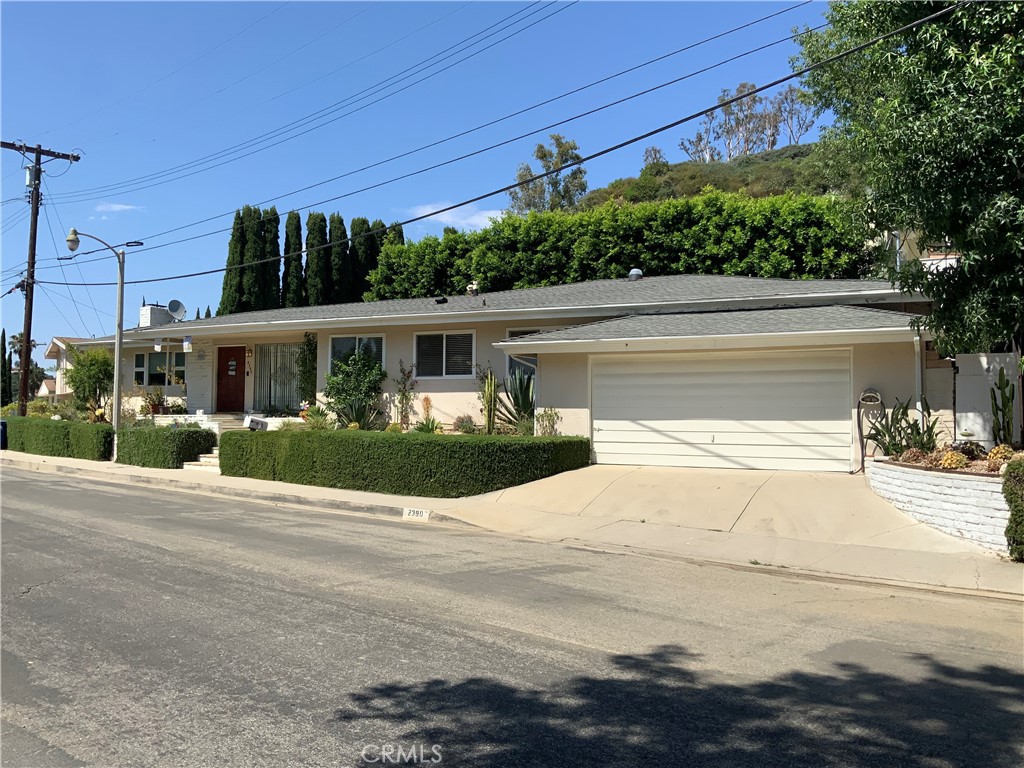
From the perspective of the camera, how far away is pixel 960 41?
9.67 meters

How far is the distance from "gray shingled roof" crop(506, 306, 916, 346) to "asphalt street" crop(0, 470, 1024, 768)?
226 inches

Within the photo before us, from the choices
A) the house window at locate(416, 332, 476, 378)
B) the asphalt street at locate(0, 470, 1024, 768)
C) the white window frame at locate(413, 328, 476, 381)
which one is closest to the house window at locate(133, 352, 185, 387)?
the white window frame at locate(413, 328, 476, 381)

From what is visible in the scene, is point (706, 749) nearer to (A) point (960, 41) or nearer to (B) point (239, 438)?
(A) point (960, 41)

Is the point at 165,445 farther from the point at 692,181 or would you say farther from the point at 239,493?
the point at 692,181

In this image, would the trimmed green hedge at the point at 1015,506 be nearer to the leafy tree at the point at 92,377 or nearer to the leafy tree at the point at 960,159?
the leafy tree at the point at 960,159

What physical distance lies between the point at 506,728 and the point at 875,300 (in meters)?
13.6

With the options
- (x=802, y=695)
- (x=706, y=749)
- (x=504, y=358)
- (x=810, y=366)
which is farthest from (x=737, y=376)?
(x=706, y=749)

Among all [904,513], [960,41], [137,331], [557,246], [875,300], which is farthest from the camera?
[557,246]

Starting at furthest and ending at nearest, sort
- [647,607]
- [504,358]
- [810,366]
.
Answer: [504,358], [810,366], [647,607]

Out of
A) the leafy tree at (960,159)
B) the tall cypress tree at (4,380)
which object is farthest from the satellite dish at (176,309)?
the tall cypress tree at (4,380)

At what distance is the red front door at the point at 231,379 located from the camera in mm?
24594

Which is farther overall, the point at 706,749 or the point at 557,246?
the point at 557,246

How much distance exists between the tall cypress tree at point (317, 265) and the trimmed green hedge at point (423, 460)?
24.4m
